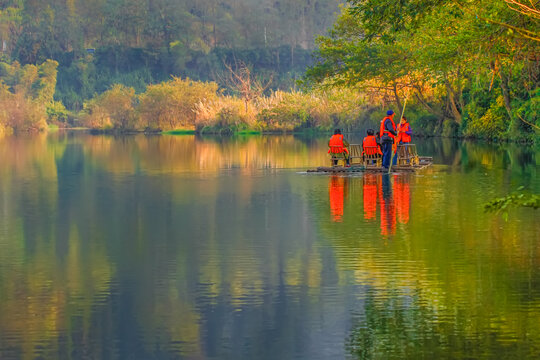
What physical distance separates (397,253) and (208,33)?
151 metres

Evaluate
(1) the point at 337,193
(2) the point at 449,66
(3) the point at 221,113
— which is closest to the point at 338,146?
(2) the point at 449,66

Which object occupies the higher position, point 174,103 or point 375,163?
point 174,103

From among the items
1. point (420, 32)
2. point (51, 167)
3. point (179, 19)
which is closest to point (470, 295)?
point (51, 167)

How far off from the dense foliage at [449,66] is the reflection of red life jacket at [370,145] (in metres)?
3.08

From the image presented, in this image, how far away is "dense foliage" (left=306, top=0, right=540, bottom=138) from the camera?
2364 cm

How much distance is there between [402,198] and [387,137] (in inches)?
315

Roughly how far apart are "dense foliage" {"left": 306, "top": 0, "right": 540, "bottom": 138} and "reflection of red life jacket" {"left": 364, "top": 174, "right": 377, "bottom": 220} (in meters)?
3.48

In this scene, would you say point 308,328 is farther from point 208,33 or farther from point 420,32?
point 208,33

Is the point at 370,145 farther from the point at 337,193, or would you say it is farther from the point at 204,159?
the point at 204,159

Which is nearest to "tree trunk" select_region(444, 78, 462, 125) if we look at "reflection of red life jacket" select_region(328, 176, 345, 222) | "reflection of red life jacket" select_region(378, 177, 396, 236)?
"reflection of red life jacket" select_region(328, 176, 345, 222)

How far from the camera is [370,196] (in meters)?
22.5

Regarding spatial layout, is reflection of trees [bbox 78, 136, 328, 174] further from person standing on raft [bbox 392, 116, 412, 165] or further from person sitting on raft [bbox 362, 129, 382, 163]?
person standing on raft [bbox 392, 116, 412, 165]

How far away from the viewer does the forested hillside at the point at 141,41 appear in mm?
142125

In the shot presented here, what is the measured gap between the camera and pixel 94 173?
3219cm
